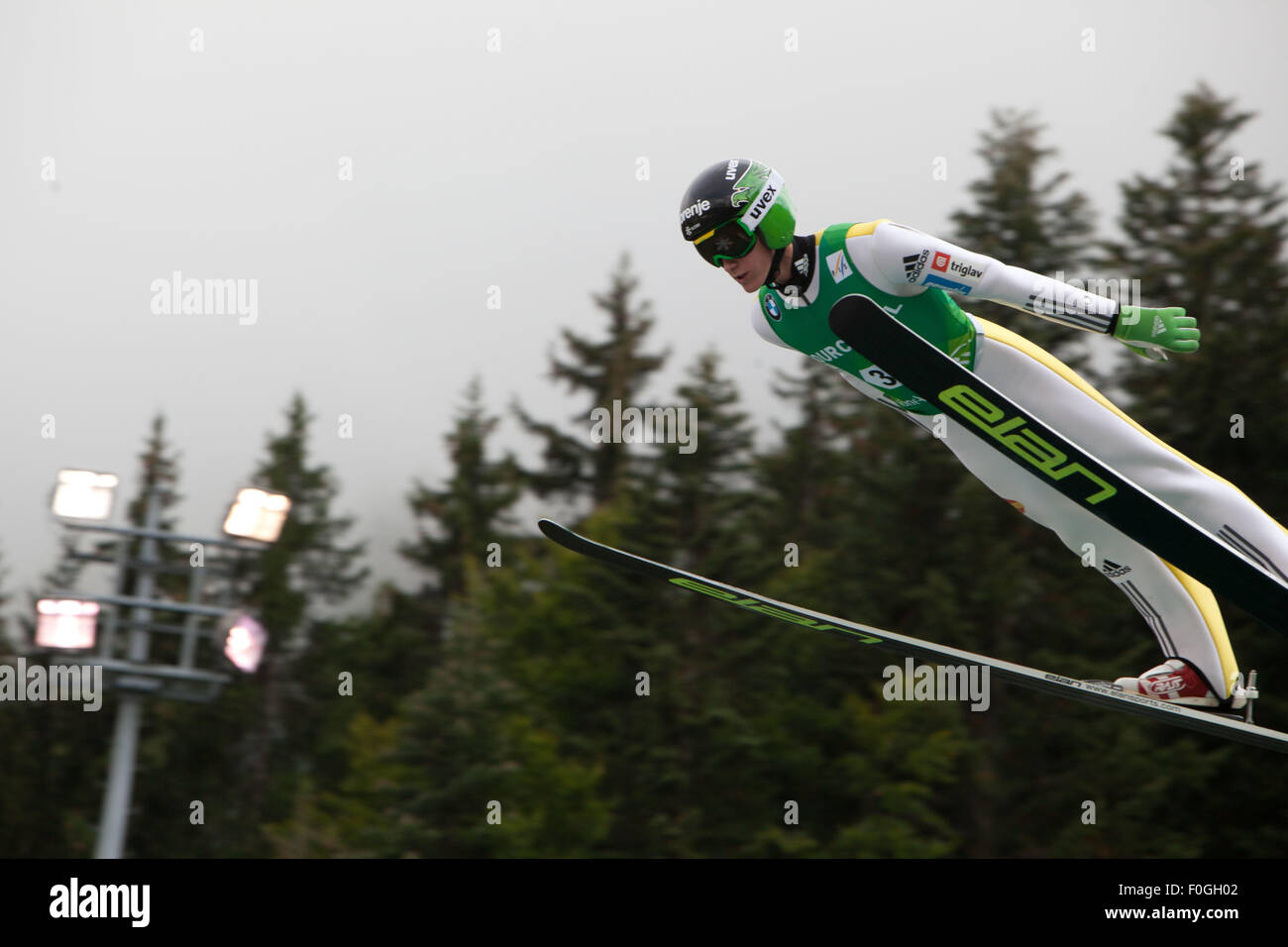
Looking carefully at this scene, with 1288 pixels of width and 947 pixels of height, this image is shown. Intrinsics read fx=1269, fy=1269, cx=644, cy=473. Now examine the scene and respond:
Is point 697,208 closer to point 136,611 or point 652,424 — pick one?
point 136,611

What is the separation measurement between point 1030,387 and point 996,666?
92 centimetres

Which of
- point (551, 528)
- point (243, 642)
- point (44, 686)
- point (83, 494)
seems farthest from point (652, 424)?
point (551, 528)

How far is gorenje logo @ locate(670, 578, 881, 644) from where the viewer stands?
14.8 ft

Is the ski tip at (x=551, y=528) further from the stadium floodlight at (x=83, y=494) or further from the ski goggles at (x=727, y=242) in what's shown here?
the stadium floodlight at (x=83, y=494)

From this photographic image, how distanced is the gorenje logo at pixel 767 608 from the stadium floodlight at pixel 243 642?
7.87 m

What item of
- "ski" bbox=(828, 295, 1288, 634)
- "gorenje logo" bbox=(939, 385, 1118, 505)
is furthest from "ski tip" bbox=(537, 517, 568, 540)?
"gorenje logo" bbox=(939, 385, 1118, 505)

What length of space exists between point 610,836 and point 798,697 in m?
3.89

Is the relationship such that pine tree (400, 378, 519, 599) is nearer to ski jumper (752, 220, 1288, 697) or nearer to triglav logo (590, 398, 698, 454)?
triglav logo (590, 398, 698, 454)

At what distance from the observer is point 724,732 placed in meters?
20.4

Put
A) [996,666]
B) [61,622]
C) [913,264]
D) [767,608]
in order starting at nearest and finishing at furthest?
1. [913,264]
2. [996,666]
3. [767,608]
4. [61,622]

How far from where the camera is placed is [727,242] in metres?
3.87

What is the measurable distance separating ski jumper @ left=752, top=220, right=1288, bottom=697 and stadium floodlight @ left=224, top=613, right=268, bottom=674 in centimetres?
891

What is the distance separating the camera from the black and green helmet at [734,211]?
3830 mm
